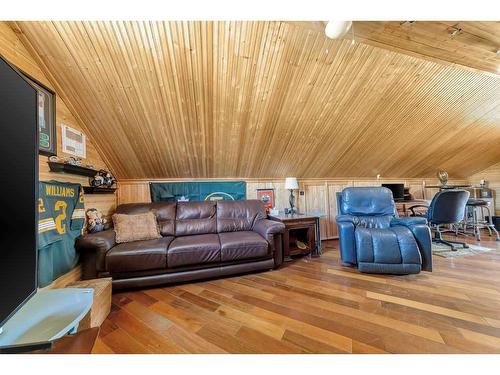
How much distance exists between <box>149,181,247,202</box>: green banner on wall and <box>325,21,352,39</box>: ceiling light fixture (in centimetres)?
253

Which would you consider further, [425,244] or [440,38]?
[425,244]

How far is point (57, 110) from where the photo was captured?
193 cm

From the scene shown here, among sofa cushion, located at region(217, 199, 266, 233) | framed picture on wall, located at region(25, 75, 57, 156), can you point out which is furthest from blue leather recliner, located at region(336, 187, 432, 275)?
framed picture on wall, located at region(25, 75, 57, 156)

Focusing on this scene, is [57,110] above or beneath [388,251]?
above

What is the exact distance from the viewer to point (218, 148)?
291 centimetres

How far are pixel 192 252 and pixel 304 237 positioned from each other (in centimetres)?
191

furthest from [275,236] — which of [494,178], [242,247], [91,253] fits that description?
[494,178]

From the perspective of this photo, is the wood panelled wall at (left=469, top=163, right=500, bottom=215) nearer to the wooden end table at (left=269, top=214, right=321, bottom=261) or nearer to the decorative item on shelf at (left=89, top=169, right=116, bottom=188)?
the wooden end table at (left=269, top=214, right=321, bottom=261)

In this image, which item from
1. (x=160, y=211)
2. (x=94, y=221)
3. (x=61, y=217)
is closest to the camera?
(x=61, y=217)

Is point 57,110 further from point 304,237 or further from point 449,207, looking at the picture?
point 449,207

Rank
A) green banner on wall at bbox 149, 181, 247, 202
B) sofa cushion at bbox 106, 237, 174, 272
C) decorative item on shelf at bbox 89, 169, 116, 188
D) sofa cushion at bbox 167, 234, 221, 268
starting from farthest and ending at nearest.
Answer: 1. green banner on wall at bbox 149, 181, 247, 202
2. decorative item on shelf at bbox 89, 169, 116, 188
3. sofa cushion at bbox 167, 234, 221, 268
4. sofa cushion at bbox 106, 237, 174, 272

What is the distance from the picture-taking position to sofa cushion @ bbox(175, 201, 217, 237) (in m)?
2.75

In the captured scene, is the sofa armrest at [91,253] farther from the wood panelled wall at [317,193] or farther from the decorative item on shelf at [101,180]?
the wood panelled wall at [317,193]

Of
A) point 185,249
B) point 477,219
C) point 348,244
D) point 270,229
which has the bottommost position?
point 477,219
